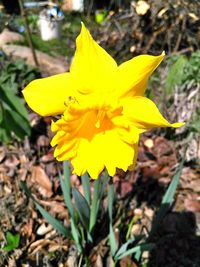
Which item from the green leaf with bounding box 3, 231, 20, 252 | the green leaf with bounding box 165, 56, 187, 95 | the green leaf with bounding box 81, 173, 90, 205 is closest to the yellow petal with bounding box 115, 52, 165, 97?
the green leaf with bounding box 81, 173, 90, 205

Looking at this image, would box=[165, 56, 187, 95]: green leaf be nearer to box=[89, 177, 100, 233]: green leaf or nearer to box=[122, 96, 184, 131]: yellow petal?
box=[89, 177, 100, 233]: green leaf

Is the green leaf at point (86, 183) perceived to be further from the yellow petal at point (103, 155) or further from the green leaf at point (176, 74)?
the green leaf at point (176, 74)

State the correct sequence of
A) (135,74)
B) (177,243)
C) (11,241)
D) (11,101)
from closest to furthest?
(135,74), (11,241), (177,243), (11,101)

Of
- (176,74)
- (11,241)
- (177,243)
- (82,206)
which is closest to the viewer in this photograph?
(82,206)

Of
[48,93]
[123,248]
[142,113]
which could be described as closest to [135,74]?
[142,113]

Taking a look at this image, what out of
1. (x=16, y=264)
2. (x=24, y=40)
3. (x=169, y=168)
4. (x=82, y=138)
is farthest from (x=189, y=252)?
(x=24, y=40)

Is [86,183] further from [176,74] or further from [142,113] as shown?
[176,74]
